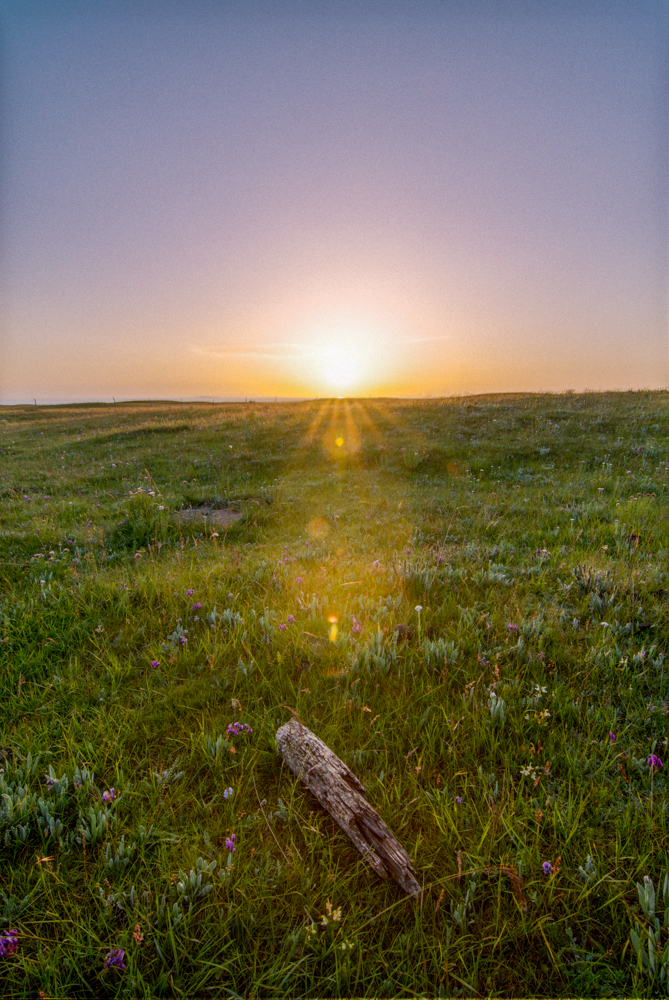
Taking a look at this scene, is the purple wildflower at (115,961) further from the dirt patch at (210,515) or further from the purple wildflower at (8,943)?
the dirt patch at (210,515)

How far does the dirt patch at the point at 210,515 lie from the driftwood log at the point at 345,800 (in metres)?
6.60

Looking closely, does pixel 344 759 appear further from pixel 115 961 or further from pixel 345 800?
pixel 115 961

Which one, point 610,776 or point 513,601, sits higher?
point 513,601

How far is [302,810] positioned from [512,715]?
1.72 m

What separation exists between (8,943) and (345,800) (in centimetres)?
170

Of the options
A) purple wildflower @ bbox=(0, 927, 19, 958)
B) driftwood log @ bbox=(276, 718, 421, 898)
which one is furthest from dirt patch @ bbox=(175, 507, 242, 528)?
purple wildflower @ bbox=(0, 927, 19, 958)

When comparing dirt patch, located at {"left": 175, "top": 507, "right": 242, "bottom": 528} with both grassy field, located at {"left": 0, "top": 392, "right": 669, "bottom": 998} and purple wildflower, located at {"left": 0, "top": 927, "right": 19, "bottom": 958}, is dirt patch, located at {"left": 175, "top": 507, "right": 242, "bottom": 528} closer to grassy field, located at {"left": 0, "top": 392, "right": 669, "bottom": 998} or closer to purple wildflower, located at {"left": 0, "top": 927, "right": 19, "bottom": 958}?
grassy field, located at {"left": 0, "top": 392, "right": 669, "bottom": 998}

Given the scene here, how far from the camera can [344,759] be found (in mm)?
3082

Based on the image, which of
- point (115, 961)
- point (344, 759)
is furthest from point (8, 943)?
point (344, 759)

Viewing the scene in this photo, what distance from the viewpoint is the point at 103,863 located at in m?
2.41

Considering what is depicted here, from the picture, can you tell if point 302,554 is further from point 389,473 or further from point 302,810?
point 389,473

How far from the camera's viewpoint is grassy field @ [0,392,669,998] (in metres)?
2.06

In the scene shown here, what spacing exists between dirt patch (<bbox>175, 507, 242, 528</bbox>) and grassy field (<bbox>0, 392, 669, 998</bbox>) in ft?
7.42

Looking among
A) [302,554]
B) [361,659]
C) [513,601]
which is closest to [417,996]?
[361,659]
